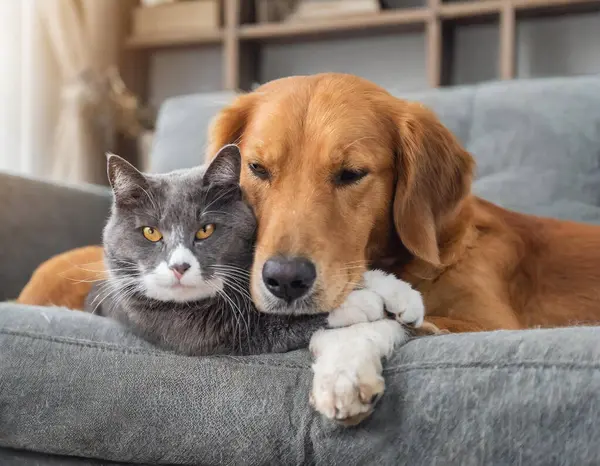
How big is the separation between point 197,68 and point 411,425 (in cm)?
348

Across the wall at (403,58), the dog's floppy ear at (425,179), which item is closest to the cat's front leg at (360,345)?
the dog's floppy ear at (425,179)

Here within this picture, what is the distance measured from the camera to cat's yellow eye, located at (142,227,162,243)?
1349 millimetres

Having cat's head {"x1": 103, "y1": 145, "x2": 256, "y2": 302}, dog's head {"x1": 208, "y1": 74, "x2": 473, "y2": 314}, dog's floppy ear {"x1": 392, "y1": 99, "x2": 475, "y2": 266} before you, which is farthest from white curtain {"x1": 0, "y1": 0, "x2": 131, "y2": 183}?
dog's floppy ear {"x1": 392, "y1": 99, "x2": 475, "y2": 266}

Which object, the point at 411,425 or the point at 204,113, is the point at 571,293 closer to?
the point at 411,425

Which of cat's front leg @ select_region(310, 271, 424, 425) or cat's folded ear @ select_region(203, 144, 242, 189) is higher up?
cat's folded ear @ select_region(203, 144, 242, 189)

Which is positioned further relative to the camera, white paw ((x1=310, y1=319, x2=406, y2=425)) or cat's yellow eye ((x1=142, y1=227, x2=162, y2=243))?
cat's yellow eye ((x1=142, y1=227, x2=162, y2=243))

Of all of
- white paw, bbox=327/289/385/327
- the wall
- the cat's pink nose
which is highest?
the wall

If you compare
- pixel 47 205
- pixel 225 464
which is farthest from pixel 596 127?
pixel 47 205

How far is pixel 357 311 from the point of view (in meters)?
1.22

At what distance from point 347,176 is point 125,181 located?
493 millimetres

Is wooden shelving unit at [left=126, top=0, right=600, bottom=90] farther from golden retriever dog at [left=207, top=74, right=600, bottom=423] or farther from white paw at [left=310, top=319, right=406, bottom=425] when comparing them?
white paw at [left=310, top=319, right=406, bottom=425]

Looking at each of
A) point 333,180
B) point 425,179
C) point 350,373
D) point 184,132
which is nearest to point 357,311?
point 350,373

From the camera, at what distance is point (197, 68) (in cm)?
409

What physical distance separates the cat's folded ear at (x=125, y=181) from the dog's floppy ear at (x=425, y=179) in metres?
0.60
